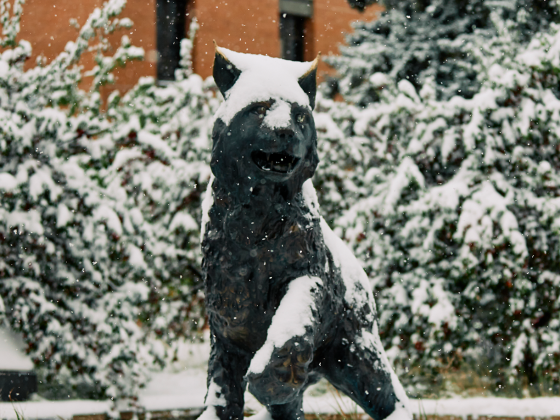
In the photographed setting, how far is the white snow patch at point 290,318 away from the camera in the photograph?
170 cm

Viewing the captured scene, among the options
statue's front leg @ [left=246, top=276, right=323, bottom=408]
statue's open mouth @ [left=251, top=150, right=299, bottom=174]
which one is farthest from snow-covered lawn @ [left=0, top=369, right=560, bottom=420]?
statue's open mouth @ [left=251, top=150, right=299, bottom=174]

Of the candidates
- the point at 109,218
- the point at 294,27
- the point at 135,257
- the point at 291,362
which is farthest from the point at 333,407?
the point at 294,27

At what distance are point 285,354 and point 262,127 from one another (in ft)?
2.20

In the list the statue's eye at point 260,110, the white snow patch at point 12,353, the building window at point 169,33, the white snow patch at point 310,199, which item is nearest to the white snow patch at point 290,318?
the white snow patch at point 310,199

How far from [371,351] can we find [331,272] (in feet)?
1.06

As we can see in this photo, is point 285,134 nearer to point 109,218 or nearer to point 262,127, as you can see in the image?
point 262,127

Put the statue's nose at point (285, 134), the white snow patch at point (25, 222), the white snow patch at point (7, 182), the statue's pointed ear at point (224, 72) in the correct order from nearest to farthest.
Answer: the statue's nose at point (285, 134) → the statue's pointed ear at point (224, 72) → the white snow patch at point (7, 182) → the white snow patch at point (25, 222)

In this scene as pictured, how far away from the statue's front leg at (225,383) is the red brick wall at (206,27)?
22.6 feet

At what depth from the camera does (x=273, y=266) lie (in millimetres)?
1850

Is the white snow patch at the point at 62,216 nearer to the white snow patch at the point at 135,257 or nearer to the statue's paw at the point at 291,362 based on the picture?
the white snow patch at the point at 135,257

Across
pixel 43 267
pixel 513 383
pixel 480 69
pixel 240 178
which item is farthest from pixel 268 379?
pixel 480 69

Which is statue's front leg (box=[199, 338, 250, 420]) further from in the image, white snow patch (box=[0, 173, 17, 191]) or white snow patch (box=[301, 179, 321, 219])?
white snow patch (box=[0, 173, 17, 191])

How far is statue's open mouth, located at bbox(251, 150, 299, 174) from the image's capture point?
1.72 meters

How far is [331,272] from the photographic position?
2.06 meters
